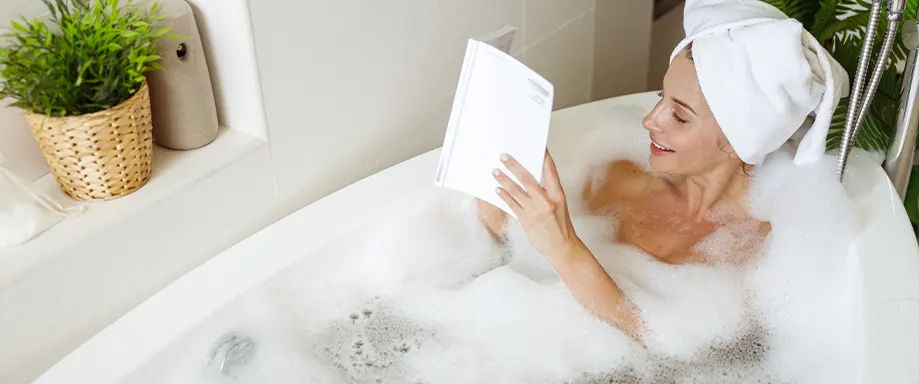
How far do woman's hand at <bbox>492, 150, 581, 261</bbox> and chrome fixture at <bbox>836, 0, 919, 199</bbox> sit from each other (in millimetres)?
497

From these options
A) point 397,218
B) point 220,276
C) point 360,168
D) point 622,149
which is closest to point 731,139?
point 622,149

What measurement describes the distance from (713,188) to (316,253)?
0.67 m

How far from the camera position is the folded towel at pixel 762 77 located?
130cm

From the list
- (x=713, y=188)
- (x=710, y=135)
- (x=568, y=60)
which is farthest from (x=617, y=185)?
(x=568, y=60)

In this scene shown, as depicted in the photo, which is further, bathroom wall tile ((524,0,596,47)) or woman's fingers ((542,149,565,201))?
bathroom wall tile ((524,0,596,47))

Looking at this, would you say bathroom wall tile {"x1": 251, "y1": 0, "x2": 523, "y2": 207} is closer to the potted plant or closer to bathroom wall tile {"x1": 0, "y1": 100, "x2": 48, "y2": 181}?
the potted plant

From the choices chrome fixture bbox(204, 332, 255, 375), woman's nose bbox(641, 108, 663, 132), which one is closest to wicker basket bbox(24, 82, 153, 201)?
chrome fixture bbox(204, 332, 255, 375)

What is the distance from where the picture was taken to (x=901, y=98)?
5.06ft

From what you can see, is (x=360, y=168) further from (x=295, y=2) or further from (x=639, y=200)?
(x=639, y=200)

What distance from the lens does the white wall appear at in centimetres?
148

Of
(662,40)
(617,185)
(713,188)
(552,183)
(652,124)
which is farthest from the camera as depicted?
(662,40)

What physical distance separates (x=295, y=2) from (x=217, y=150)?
271 mm

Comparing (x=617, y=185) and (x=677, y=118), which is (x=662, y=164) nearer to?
(x=677, y=118)

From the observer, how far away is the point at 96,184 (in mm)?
1349
